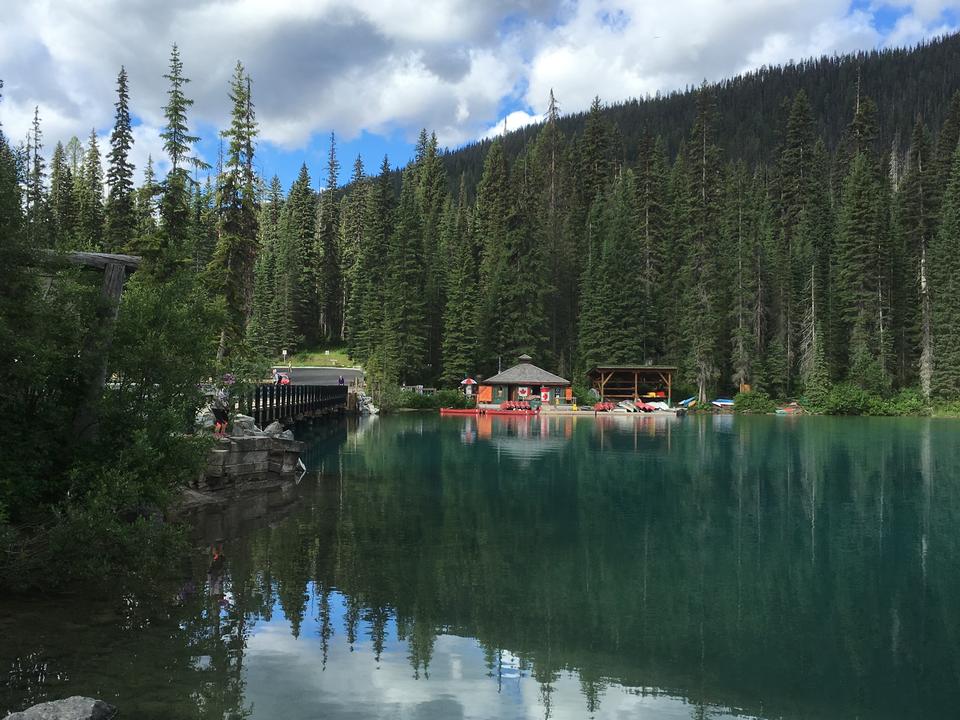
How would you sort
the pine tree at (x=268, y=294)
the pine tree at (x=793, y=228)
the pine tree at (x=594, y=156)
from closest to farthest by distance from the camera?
the pine tree at (x=793, y=228)
the pine tree at (x=268, y=294)
the pine tree at (x=594, y=156)

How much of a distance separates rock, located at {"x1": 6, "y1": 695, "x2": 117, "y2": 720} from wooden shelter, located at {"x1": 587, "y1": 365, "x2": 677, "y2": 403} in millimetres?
58274

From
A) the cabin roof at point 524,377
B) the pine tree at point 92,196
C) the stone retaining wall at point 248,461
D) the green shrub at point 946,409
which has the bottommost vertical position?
the stone retaining wall at point 248,461

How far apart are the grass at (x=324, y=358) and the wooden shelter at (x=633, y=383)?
3008 centimetres

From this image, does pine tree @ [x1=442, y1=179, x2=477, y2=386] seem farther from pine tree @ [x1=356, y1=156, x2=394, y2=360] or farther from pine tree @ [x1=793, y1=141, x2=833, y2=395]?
pine tree @ [x1=793, y1=141, x2=833, y2=395]

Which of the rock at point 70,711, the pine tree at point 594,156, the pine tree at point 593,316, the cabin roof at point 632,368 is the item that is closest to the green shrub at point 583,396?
the pine tree at point 593,316

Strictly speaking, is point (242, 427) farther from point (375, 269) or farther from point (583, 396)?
point (375, 269)

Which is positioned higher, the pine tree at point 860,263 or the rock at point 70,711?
the pine tree at point 860,263

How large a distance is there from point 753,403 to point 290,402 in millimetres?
41943

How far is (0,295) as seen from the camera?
9328 millimetres

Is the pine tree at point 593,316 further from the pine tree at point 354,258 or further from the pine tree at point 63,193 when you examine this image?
the pine tree at point 63,193

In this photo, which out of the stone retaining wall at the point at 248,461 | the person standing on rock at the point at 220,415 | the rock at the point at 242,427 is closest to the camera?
the stone retaining wall at the point at 248,461

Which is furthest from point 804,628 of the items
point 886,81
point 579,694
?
point 886,81

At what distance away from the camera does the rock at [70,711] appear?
598 cm

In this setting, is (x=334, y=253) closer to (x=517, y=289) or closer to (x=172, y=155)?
(x=517, y=289)
